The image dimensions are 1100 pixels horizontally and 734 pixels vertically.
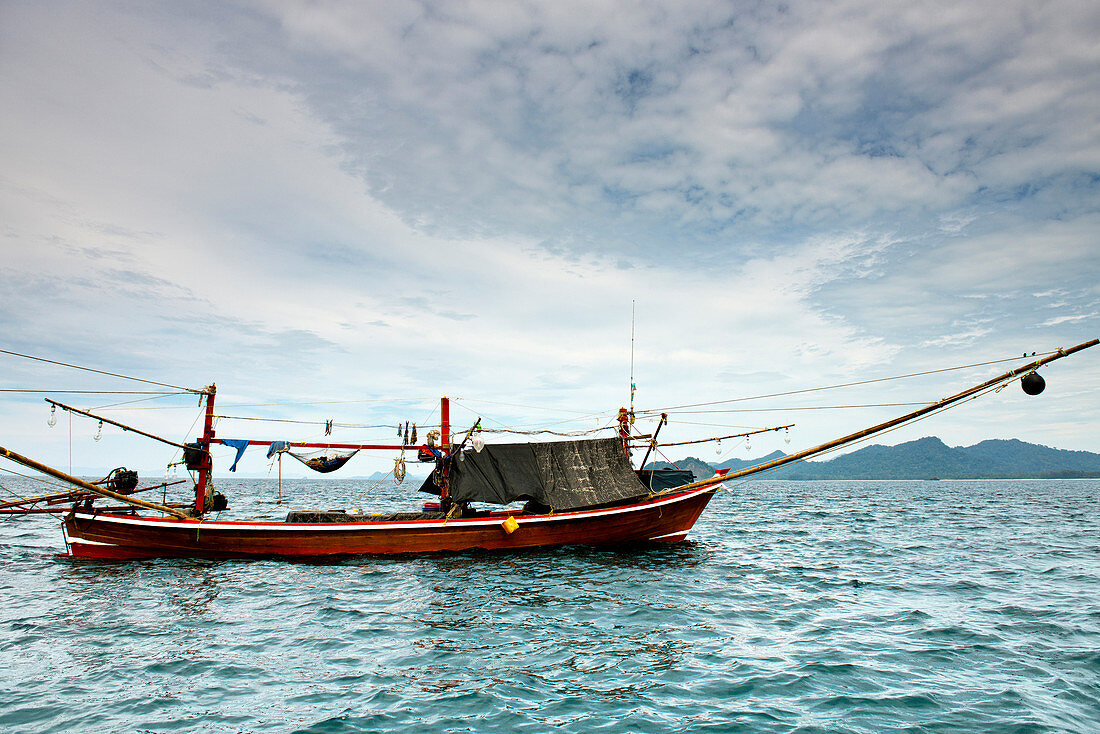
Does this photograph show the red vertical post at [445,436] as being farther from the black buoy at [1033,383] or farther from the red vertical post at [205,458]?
the black buoy at [1033,383]

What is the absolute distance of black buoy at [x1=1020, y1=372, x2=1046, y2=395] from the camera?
13758 millimetres

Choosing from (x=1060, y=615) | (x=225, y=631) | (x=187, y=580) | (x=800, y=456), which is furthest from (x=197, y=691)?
(x=1060, y=615)

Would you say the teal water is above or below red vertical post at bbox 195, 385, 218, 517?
below

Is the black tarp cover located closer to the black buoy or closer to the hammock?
the hammock

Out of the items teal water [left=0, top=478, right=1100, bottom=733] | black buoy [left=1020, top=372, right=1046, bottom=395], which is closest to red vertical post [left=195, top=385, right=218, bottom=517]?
teal water [left=0, top=478, right=1100, bottom=733]

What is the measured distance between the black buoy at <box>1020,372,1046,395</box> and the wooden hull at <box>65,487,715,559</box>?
10750 mm

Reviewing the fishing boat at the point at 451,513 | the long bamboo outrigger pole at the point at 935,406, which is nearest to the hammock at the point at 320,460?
the fishing boat at the point at 451,513

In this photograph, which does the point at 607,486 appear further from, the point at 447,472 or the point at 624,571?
the point at 447,472

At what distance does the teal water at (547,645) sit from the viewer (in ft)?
26.5

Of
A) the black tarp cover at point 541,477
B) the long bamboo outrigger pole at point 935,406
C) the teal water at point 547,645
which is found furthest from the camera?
the black tarp cover at point 541,477

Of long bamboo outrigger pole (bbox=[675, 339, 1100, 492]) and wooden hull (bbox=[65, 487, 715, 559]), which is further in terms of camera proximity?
wooden hull (bbox=[65, 487, 715, 559])

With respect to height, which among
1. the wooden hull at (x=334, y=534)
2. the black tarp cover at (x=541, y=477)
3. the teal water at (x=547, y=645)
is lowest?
the teal water at (x=547, y=645)

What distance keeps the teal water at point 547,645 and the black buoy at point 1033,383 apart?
527 cm

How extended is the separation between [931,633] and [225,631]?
1495 cm
